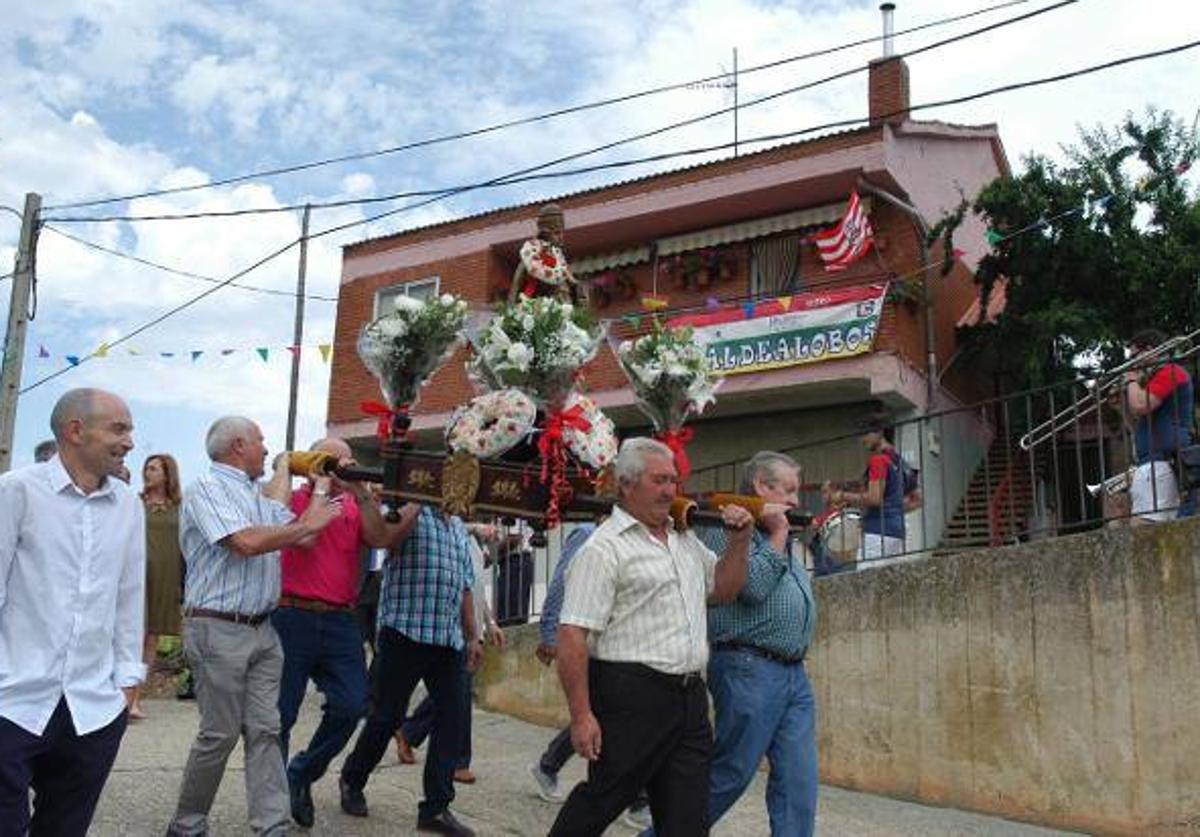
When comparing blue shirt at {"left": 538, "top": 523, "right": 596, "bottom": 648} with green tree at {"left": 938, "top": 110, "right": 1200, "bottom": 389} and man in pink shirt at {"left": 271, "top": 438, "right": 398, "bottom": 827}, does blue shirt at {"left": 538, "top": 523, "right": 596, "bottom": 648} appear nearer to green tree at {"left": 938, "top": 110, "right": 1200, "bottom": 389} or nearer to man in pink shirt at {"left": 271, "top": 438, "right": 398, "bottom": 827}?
man in pink shirt at {"left": 271, "top": 438, "right": 398, "bottom": 827}

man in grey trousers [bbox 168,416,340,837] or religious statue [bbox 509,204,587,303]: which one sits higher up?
religious statue [bbox 509,204,587,303]

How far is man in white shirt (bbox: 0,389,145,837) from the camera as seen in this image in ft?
11.5

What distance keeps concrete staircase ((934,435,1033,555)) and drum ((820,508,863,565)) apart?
23.6 inches

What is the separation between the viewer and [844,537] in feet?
29.4

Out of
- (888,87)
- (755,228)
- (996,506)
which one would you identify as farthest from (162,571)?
(888,87)

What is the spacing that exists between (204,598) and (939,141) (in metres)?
14.3

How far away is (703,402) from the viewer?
16.9ft

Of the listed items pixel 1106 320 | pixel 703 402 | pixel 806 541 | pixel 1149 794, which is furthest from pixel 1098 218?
pixel 703 402

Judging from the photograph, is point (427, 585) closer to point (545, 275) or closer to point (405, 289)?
point (545, 275)

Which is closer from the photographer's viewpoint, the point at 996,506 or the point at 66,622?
the point at 66,622

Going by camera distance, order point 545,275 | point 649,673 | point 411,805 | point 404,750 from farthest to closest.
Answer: point 404,750 < point 411,805 < point 545,275 < point 649,673

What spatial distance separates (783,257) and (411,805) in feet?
38.0

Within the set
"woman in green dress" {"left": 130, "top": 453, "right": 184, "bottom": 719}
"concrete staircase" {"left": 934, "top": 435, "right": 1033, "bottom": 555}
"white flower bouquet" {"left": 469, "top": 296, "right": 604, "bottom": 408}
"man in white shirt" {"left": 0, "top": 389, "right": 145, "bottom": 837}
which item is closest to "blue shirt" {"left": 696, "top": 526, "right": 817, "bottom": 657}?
"white flower bouquet" {"left": 469, "top": 296, "right": 604, "bottom": 408}

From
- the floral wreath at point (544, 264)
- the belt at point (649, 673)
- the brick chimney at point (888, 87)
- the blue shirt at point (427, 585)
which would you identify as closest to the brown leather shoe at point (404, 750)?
the blue shirt at point (427, 585)
